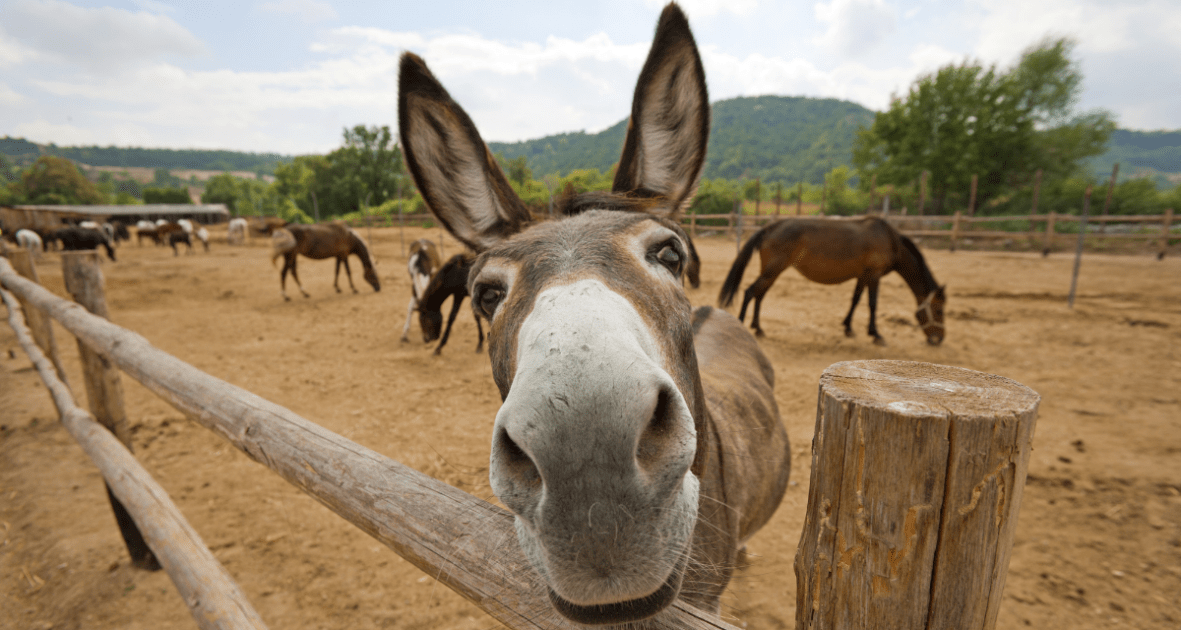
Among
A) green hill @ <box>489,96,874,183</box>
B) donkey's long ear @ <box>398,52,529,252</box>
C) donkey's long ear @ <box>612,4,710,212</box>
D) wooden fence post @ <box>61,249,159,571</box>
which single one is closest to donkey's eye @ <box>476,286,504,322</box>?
donkey's long ear @ <box>398,52,529,252</box>

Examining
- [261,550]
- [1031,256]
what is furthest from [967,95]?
[261,550]

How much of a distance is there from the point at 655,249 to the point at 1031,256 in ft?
80.8

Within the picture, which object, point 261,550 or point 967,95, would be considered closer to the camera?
point 261,550

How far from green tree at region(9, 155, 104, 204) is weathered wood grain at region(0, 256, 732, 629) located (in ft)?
356

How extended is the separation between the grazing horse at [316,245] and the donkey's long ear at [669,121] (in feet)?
44.4

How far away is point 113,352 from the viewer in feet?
9.37

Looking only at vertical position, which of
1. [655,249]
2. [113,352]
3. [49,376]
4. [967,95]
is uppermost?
[967,95]

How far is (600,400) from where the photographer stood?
818 millimetres

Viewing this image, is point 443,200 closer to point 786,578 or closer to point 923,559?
point 923,559

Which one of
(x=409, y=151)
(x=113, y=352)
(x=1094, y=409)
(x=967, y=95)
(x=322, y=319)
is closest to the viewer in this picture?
(x=409, y=151)

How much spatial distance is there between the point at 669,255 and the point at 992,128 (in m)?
44.9

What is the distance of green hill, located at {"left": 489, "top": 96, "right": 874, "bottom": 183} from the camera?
109000 mm

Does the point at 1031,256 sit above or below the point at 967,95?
below

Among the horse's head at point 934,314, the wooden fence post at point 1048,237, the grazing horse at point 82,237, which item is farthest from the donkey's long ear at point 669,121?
the grazing horse at point 82,237
